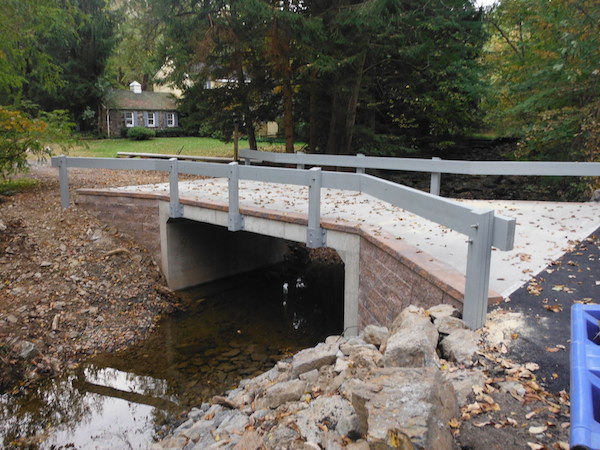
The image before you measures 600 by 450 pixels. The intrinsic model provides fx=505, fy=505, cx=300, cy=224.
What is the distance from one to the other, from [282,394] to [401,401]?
164 cm

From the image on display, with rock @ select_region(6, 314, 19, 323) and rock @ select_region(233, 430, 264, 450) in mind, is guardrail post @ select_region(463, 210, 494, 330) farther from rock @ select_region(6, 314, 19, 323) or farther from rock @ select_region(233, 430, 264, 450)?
rock @ select_region(6, 314, 19, 323)

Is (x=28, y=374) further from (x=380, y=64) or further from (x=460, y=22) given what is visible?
(x=460, y=22)

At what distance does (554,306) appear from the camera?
14.3 ft

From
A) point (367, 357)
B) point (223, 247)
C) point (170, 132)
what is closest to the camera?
point (367, 357)

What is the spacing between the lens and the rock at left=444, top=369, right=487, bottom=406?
3.10m

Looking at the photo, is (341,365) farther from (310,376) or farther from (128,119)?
(128,119)

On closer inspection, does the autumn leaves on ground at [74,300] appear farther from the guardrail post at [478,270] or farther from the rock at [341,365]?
the rock at [341,365]

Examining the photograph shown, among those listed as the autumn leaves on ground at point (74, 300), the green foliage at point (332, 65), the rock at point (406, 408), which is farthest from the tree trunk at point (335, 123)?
the rock at point (406, 408)

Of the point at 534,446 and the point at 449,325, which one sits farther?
the point at 449,325

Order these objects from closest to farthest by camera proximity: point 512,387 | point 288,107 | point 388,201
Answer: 1. point 512,387
2. point 388,201
3. point 288,107

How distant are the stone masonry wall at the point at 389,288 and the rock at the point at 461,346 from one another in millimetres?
479

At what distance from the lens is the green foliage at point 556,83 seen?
35.2ft

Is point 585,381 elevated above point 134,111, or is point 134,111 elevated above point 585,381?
point 134,111

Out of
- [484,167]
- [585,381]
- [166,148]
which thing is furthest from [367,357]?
[166,148]
